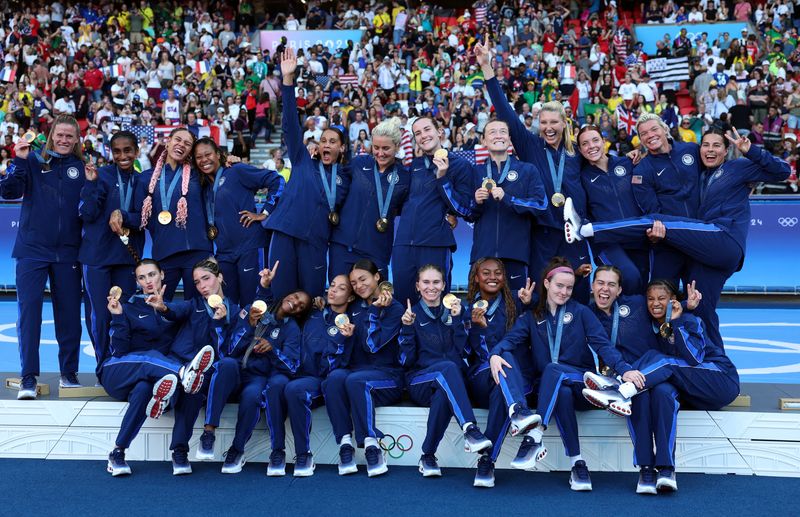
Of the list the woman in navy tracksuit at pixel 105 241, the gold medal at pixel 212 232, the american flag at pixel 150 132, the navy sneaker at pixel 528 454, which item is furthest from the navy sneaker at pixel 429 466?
the american flag at pixel 150 132

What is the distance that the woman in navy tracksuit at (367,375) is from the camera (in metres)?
5.66

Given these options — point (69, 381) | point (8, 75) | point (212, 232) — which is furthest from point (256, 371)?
Result: point (8, 75)

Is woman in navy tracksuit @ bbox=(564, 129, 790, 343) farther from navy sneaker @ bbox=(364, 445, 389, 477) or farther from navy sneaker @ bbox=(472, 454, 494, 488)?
navy sneaker @ bbox=(364, 445, 389, 477)

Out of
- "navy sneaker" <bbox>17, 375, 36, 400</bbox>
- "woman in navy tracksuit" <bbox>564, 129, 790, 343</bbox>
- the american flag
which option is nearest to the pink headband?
"woman in navy tracksuit" <bbox>564, 129, 790, 343</bbox>

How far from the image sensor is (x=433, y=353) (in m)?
5.88

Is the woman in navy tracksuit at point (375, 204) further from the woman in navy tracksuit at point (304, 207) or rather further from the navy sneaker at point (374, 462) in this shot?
the navy sneaker at point (374, 462)

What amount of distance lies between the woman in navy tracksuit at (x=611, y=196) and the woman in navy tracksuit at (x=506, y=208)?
40 centimetres

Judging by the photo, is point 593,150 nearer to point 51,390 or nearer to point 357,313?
point 357,313

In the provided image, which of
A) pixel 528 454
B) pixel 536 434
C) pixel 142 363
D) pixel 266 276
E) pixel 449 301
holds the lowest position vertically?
pixel 528 454

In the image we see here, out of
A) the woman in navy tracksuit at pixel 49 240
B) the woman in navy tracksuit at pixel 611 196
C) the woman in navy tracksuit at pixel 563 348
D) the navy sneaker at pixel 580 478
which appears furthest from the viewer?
the woman in navy tracksuit at pixel 49 240

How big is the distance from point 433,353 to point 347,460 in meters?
0.89

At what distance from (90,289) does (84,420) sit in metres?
1.02

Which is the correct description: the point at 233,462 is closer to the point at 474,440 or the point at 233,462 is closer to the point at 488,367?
the point at 474,440

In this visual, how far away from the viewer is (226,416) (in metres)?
6.00
